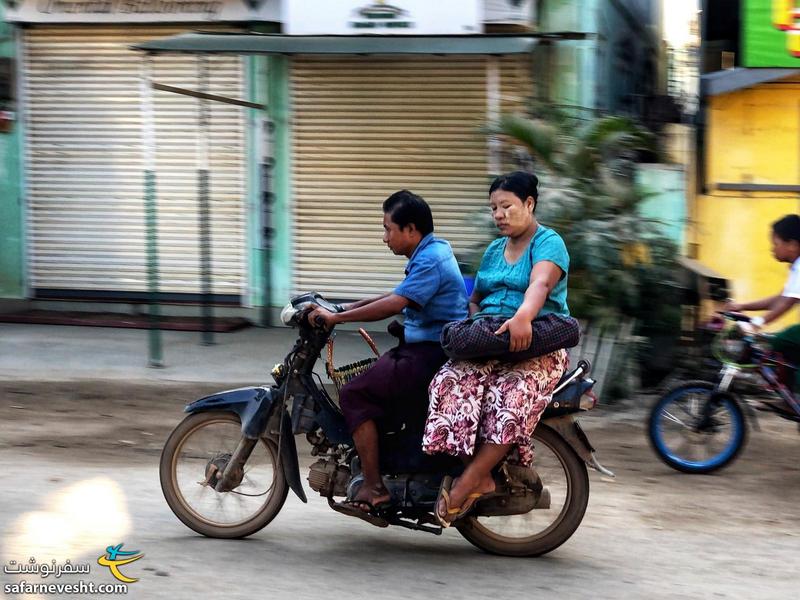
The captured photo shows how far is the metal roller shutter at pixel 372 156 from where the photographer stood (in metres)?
11.1

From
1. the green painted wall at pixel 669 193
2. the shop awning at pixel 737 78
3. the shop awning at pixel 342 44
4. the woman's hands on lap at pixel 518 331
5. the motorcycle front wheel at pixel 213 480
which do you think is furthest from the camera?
the green painted wall at pixel 669 193

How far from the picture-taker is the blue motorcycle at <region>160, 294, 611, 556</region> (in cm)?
496

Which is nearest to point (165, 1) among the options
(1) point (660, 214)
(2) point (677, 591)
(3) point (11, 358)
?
(3) point (11, 358)

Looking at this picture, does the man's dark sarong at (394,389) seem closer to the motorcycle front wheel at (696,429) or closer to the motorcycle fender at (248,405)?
the motorcycle fender at (248,405)

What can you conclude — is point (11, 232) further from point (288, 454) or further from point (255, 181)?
point (288, 454)

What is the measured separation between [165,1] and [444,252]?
24.5 feet

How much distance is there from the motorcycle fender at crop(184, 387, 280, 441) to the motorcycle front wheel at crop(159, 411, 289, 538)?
5cm

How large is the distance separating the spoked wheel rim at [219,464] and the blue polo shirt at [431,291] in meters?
0.91

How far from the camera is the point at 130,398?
870 cm

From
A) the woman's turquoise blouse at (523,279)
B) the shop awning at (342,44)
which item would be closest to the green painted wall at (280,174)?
the shop awning at (342,44)

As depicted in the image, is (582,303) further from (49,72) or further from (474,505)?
(49,72)

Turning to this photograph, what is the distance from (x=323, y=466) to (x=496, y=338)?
3.44ft

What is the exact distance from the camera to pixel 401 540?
5.32 m

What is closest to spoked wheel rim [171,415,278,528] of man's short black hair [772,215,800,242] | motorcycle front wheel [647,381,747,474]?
motorcycle front wheel [647,381,747,474]
